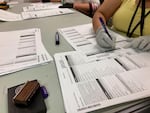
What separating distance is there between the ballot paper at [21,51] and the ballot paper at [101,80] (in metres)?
0.08

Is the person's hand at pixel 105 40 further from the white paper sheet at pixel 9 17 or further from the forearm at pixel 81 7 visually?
the forearm at pixel 81 7

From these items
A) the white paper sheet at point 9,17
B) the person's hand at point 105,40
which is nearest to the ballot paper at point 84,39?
the person's hand at point 105,40

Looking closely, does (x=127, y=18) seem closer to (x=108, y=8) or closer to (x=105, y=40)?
(x=108, y=8)

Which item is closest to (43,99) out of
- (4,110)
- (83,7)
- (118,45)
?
(4,110)

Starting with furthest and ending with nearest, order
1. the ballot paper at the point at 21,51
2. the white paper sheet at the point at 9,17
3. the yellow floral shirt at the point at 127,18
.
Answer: the white paper sheet at the point at 9,17 → the yellow floral shirt at the point at 127,18 → the ballot paper at the point at 21,51

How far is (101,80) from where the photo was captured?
0.54m

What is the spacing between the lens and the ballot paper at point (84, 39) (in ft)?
2.50

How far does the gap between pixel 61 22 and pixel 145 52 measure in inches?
24.2

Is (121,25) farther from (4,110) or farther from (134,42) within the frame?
(4,110)

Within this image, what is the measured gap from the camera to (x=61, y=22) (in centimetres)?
117

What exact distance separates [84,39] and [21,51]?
11.5 inches

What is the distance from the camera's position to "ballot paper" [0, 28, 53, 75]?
66 cm

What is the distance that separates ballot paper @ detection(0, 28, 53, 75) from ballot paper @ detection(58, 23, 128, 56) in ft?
0.44

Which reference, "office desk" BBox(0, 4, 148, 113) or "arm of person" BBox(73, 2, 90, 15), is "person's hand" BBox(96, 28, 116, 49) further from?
"arm of person" BBox(73, 2, 90, 15)
